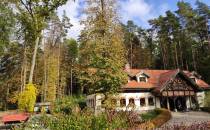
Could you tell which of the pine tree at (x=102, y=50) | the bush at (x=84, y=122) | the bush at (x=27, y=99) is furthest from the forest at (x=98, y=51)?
the bush at (x=84, y=122)

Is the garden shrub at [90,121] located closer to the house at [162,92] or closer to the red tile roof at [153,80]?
the house at [162,92]

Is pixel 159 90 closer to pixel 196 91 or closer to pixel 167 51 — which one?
pixel 196 91

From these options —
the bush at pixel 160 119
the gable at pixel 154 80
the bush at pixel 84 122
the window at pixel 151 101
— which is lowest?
the bush at pixel 160 119

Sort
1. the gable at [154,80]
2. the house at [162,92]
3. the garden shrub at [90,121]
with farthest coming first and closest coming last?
the gable at [154,80]
the house at [162,92]
the garden shrub at [90,121]

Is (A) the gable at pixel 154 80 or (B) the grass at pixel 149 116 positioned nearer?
(B) the grass at pixel 149 116

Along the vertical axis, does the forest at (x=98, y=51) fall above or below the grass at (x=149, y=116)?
above

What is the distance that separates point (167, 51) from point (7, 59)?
36022 mm

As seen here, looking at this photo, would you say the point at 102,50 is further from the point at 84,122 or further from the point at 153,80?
the point at 84,122

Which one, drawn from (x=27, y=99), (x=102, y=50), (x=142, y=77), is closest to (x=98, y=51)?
(x=102, y=50)

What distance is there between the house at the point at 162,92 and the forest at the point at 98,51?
7.13m

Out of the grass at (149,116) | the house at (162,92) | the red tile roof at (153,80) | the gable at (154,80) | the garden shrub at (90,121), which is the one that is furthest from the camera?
the red tile roof at (153,80)

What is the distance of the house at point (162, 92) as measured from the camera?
42.6 metres

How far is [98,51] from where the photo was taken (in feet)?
102

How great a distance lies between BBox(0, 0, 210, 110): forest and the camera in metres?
31.4
